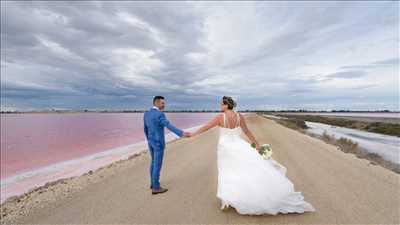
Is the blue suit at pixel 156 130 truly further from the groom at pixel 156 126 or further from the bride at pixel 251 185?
the bride at pixel 251 185

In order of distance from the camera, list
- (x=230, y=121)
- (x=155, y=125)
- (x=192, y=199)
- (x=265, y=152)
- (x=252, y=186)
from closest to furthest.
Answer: (x=252, y=186) → (x=230, y=121) → (x=265, y=152) → (x=192, y=199) → (x=155, y=125)

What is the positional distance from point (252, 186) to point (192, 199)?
1.71m

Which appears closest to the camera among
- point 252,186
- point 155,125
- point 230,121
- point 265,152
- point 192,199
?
point 252,186

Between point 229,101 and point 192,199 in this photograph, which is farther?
point 192,199

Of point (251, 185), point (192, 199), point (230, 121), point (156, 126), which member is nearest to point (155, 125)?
point (156, 126)

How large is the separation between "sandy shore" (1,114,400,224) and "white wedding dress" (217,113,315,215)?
0.18m

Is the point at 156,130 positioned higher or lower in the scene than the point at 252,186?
higher

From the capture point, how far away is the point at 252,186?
13.7 feet

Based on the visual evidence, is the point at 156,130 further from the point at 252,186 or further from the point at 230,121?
the point at 252,186

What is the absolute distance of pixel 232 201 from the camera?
423 cm

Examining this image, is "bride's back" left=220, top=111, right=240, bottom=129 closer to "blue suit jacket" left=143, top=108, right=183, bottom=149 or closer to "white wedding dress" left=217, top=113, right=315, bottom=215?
"white wedding dress" left=217, top=113, right=315, bottom=215

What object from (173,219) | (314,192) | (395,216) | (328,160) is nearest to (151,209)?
(173,219)

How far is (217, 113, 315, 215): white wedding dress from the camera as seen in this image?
13.6ft

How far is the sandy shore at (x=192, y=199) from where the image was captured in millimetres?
4316
